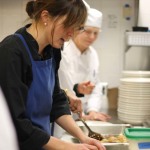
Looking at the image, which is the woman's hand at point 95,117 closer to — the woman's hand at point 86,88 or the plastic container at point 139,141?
the woman's hand at point 86,88

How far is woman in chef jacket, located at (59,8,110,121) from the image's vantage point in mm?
1769

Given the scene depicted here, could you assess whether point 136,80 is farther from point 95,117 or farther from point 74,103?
point 74,103

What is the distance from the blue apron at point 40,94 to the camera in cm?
93

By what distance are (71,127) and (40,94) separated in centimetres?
23

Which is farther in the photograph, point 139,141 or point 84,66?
point 84,66

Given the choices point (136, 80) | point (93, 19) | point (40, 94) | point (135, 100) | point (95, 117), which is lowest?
point (95, 117)

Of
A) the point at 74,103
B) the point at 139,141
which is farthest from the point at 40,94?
the point at 74,103


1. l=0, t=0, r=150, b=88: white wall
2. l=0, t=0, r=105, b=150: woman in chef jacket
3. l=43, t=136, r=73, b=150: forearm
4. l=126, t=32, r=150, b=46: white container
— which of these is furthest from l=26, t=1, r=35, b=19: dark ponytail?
l=0, t=0, r=150, b=88: white wall

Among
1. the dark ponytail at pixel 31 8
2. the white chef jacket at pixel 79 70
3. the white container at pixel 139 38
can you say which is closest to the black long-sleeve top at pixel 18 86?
the dark ponytail at pixel 31 8

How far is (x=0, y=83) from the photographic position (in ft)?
2.67

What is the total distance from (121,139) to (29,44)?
58cm

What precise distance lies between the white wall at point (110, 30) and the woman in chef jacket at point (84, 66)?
49 cm

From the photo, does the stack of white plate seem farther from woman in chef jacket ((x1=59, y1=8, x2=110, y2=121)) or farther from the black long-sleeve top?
the black long-sleeve top

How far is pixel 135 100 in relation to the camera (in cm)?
169
